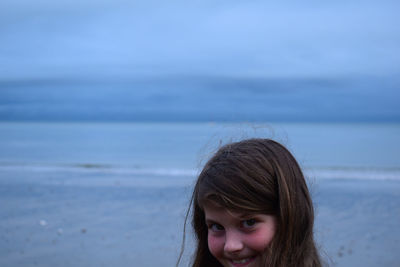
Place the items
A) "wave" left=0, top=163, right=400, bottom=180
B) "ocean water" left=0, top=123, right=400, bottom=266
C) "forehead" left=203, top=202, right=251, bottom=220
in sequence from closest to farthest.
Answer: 1. "forehead" left=203, top=202, right=251, bottom=220
2. "ocean water" left=0, top=123, right=400, bottom=266
3. "wave" left=0, top=163, right=400, bottom=180

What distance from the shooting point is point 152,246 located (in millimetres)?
6938

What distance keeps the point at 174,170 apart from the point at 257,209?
15779mm

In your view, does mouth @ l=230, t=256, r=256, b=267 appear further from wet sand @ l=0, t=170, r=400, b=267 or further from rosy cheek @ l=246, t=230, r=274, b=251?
wet sand @ l=0, t=170, r=400, b=267

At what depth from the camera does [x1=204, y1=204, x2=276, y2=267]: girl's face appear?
1.58 m

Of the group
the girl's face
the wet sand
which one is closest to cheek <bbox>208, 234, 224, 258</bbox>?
the girl's face

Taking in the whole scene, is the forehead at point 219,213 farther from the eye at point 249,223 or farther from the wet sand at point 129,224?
the wet sand at point 129,224

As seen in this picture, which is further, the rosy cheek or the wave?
the wave

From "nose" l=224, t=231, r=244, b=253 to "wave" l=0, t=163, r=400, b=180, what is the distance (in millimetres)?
13441

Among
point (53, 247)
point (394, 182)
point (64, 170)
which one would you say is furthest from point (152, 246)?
point (64, 170)

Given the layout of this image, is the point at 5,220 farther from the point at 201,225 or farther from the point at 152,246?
the point at 201,225

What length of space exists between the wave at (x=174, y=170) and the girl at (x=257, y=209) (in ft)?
43.7

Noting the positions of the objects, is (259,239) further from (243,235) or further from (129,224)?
(129,224)

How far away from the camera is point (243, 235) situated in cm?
159

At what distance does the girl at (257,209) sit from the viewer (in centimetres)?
158
